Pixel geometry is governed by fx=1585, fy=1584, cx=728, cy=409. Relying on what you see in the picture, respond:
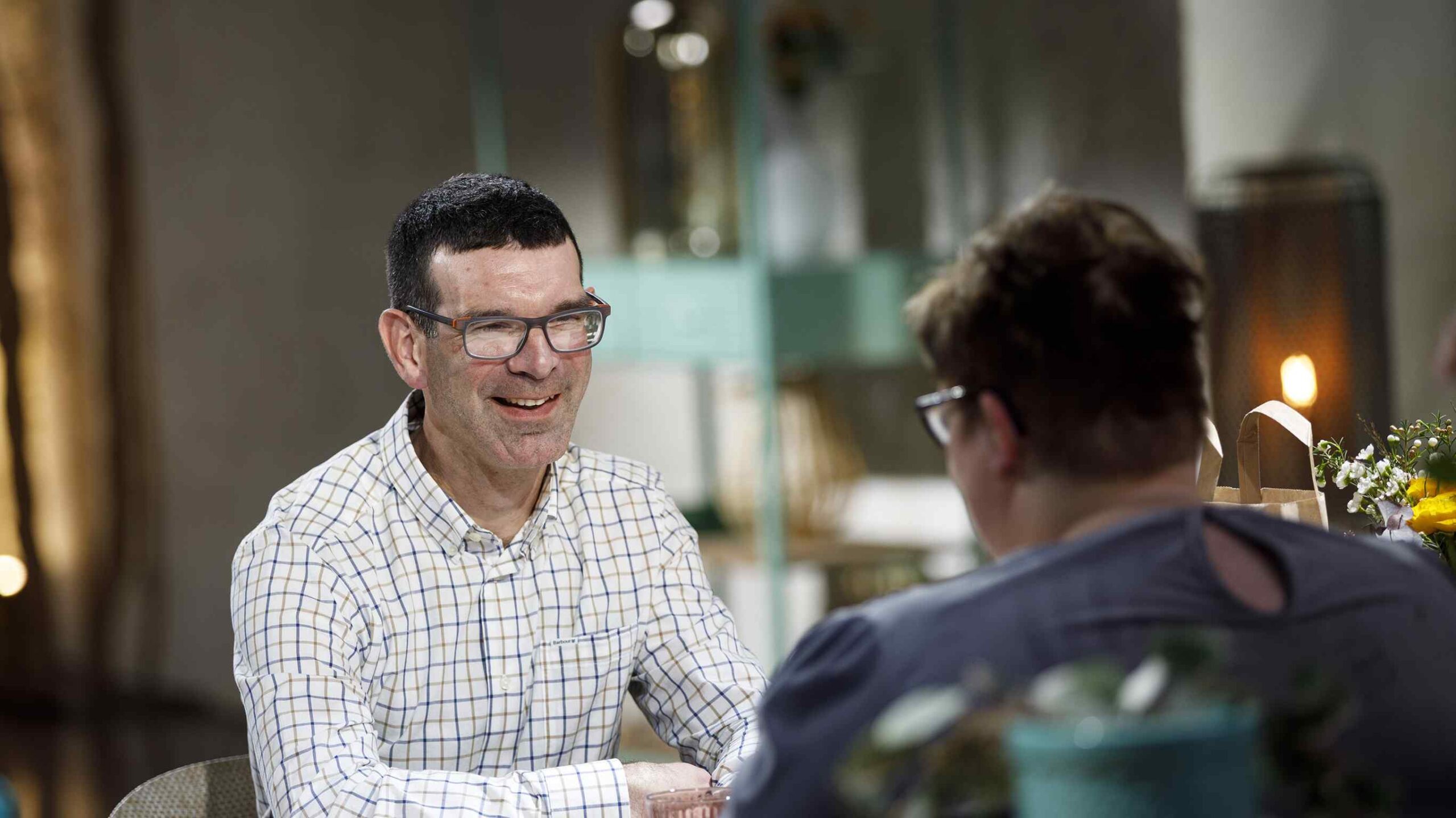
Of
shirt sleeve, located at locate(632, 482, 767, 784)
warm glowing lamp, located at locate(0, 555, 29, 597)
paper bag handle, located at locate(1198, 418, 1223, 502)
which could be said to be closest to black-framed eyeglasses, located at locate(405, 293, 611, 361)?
shirt sleeve, located at locate(632, 482, 767, 784)

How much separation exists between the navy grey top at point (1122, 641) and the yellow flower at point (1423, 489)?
47 cm

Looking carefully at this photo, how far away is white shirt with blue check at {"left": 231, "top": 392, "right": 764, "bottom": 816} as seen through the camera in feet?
5.03

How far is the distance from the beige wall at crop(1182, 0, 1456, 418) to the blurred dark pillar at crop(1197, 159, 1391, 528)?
43mm

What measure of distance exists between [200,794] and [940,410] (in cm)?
98

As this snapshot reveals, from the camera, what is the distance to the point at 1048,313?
1014 millimetres

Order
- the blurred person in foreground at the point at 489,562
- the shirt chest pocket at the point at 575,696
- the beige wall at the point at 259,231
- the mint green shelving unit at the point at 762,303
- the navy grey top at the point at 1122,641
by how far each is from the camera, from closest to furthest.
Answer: the navy grey top at the point at 1122,641
the blurred person in foreground at the point at 489,562
the shirt chest pocket at the point at 575,696
the mint green shelving unit at the point at 762,303
the beige wall at the point at 259,231

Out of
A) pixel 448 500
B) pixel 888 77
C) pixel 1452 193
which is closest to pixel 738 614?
pixel 888 77

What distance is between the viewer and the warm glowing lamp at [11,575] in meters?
5.16

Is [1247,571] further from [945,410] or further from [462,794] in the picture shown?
[462,794]

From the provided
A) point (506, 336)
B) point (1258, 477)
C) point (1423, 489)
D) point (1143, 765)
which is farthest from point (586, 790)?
point (1143, 765)

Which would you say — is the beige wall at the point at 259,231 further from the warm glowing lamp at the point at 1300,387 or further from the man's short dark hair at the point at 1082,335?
the man's short dark hair at the point at 1082,335

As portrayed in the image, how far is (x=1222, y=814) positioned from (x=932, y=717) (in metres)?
Answer: 0.13

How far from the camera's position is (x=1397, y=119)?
326cm

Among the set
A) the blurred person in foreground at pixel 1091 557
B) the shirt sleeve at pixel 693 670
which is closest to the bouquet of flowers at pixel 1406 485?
the blurred person in foreground at pixel 1091 557
